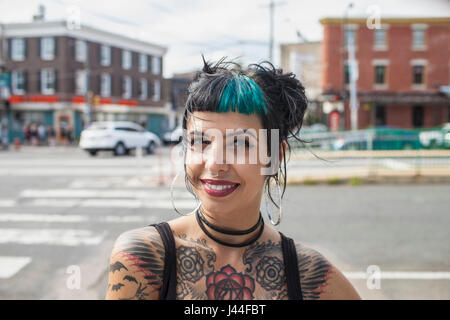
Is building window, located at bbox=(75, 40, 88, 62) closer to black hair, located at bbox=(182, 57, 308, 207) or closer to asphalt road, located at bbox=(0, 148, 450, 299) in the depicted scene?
asphalt road, located at bbox=(0, 148, 450, 299)

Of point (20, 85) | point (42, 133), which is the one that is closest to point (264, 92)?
point (20, 85)

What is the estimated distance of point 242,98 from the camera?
45.1 inches

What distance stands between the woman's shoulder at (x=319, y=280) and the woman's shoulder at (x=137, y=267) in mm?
425

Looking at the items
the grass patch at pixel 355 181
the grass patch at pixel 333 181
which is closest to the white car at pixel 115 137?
the grass patch at pixel 333 181

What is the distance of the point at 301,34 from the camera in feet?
5.19

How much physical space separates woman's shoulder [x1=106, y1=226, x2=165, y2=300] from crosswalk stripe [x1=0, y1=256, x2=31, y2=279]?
162 inches

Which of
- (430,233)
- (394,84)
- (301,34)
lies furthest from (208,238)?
(394,84)

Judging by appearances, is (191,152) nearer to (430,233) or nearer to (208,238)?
(208,238)

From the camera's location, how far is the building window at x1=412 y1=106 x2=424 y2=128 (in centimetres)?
2844

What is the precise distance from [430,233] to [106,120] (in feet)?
16.2

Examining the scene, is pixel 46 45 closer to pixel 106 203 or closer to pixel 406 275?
pixel 406 275

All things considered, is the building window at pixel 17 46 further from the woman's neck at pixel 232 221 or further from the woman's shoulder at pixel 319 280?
the woman's shoulder at pixel 319 280

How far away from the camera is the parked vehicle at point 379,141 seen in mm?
12039

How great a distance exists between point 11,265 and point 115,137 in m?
3.86
